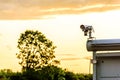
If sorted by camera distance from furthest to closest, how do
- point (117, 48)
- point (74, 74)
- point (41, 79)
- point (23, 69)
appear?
point (74, 74) < point (23, 69) < point (41, 79) < point (117, 48)

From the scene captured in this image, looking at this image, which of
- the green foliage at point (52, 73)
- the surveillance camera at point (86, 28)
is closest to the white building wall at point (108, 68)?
the surveillance camera at point (86, 28)

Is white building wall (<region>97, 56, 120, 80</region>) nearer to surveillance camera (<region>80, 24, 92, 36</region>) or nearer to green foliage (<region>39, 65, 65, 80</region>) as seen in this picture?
surveillance camera (<region>80, 24, 92, 36</region>)

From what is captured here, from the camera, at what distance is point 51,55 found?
191 ft

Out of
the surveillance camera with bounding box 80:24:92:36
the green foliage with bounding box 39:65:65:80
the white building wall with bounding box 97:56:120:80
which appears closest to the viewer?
the white building wall with bounding box 97:56:120:80

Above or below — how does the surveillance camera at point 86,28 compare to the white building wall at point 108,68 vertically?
above

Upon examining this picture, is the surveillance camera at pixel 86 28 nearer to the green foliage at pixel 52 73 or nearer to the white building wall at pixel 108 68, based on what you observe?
the white building wall at pixel 108 68

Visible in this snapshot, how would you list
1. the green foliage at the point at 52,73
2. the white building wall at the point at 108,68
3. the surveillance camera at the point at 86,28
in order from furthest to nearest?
the green foliage at the point at 52,73
the surveillance camera at the point at 86,28
the white building wall at the point at 108,68

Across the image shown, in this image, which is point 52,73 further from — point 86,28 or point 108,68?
point 108,68

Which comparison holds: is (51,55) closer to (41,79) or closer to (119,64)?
(41,79)

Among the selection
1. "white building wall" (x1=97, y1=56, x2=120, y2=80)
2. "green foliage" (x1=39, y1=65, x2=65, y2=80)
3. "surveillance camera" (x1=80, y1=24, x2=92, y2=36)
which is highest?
"surveillance camera" (x1=80, y1=24, x2=92, y2=36)

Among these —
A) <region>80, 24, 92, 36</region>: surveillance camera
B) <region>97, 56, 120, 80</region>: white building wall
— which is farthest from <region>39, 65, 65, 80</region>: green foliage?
<region>97, 56, 120, 80</region>: white building wall

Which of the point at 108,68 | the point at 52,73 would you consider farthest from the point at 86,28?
the point at 52,73

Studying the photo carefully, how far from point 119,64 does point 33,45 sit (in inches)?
1877

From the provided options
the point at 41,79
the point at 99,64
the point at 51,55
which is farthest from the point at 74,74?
the point at 99,64
